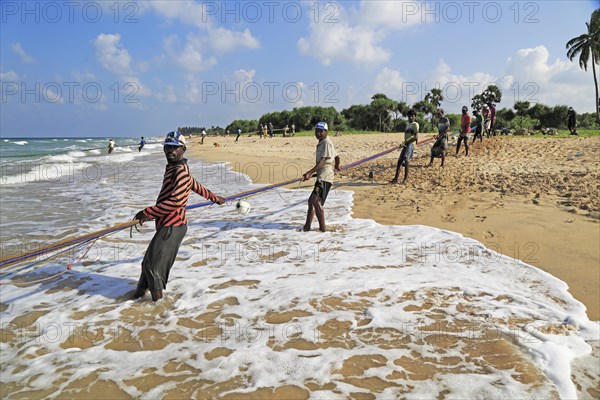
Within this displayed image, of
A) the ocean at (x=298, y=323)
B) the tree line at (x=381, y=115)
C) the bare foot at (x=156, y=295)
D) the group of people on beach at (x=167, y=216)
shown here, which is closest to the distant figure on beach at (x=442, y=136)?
the ocean at (x=298, y=323)

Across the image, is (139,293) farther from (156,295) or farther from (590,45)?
(590,45)

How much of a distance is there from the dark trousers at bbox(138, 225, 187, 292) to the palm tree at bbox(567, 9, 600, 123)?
45173 mm

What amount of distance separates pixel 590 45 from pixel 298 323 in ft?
154

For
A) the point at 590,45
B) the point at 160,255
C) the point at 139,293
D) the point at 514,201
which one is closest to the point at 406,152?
the point at 514,201

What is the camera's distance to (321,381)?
2.64 metres

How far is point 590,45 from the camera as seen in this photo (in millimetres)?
36031

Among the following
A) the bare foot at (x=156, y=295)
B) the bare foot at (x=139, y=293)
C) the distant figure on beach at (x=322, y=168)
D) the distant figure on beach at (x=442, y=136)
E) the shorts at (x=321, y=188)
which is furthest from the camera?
the distant figure on beach at (x=442, y=136)

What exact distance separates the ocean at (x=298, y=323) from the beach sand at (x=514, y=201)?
485 mm

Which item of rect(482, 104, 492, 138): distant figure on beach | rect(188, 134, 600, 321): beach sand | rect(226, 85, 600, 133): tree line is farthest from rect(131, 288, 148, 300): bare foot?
rect(226, 85, 600, 133): tree line

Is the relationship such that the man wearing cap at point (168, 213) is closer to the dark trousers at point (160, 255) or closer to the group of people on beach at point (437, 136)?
the dark trousers at point (160, 255)

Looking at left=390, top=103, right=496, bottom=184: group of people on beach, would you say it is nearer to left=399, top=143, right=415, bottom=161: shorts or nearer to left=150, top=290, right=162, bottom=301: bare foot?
left=399, top=143, right=415, bottom=161: shorts

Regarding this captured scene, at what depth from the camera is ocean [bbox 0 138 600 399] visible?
104 inches

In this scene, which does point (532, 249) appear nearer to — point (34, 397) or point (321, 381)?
point (321, 381)

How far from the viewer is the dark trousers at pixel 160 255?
3.77 metres
